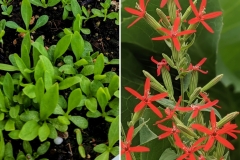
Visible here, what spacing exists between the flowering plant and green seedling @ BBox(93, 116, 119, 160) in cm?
30

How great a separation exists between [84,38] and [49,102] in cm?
34

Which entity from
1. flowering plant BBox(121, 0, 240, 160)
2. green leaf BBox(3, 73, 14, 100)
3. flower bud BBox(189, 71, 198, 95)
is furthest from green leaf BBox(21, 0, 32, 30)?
flower bud BBox(189, 71, 198, 95)

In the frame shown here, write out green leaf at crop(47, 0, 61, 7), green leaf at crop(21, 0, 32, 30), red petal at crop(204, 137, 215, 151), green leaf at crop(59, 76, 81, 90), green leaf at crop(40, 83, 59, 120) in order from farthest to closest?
green leaf at crop(47, 0, 61, 7)
green leaf at crop(21, 0, 32, 30)
green leaf at crop(59, 76, 81, 90)
green leaf at crop(40, 83, 59, 120)
red petal at crop(204, 137, 215, 151)

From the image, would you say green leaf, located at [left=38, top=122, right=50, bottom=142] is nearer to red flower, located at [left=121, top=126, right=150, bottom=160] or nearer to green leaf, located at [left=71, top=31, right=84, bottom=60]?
green leaf, located at [left=71, top=31, right=84, bottom=60]

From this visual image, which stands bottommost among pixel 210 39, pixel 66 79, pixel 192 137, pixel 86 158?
pixel 86 158

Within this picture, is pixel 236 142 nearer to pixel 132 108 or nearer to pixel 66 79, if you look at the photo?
pixel 132 108

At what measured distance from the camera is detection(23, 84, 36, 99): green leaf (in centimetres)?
94

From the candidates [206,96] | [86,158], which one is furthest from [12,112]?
[206,96]

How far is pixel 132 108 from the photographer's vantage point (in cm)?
A: 63

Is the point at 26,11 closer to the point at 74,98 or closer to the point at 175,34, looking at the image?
the point at 74,98

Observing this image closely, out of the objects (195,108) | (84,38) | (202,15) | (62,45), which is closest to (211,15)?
(202,15)

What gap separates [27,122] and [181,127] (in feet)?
1.53

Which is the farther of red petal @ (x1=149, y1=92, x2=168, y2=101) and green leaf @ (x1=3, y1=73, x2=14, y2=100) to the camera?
green leaf @ (x1=3, y1=73, x2=14, y2=100)

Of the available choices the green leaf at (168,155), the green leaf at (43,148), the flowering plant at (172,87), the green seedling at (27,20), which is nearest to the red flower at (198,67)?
the flowering plant at (172,87)
